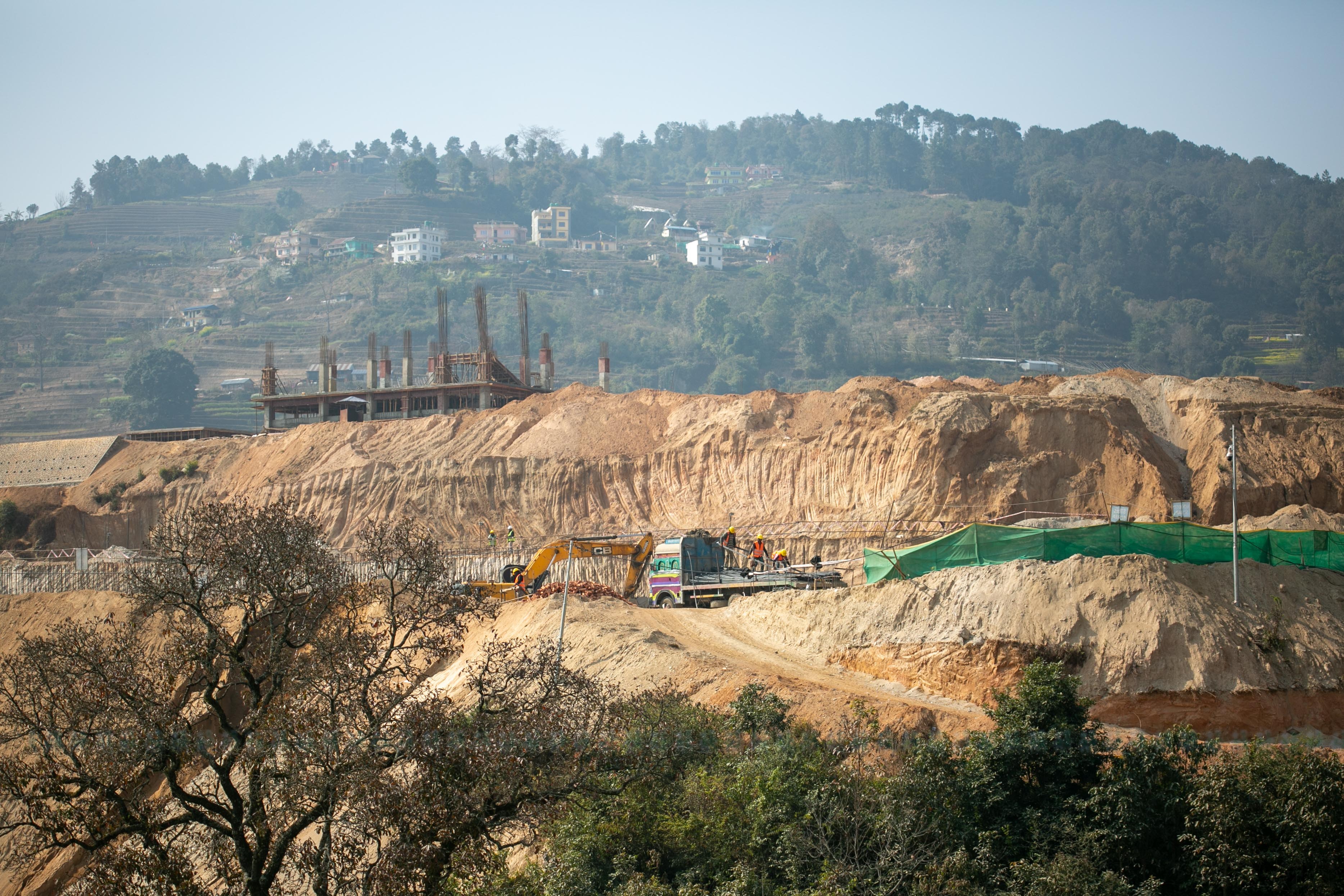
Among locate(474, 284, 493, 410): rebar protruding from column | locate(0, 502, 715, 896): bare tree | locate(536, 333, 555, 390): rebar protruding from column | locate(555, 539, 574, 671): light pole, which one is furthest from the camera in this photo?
locate(536, 333, 555, 390): rebar protruding from column

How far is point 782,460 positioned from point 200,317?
6088 inches

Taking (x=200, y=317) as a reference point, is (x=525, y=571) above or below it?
below

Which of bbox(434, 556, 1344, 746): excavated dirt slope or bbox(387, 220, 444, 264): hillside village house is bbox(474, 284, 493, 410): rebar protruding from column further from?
bbox(387, 220, 444, 264): hillside village house

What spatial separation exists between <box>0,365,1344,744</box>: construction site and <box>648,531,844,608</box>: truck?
0.10m

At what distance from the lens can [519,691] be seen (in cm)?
1509

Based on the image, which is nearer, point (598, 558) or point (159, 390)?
point (598, 558)

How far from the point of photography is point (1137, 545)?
2589cm

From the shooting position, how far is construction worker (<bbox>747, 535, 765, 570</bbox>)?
3531cm

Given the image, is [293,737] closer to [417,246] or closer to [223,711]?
[223,711]

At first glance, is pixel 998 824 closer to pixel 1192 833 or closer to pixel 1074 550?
pixel 1192 833

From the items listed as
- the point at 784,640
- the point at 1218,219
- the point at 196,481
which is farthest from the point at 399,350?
the point at 784,640

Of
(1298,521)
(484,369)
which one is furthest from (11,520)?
(1298,521)

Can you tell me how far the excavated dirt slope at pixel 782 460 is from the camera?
40.9m

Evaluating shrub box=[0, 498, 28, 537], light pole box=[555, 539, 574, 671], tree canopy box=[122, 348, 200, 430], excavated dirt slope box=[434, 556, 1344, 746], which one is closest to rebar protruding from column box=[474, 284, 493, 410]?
shrub box=[0, 498, 28, 537]
